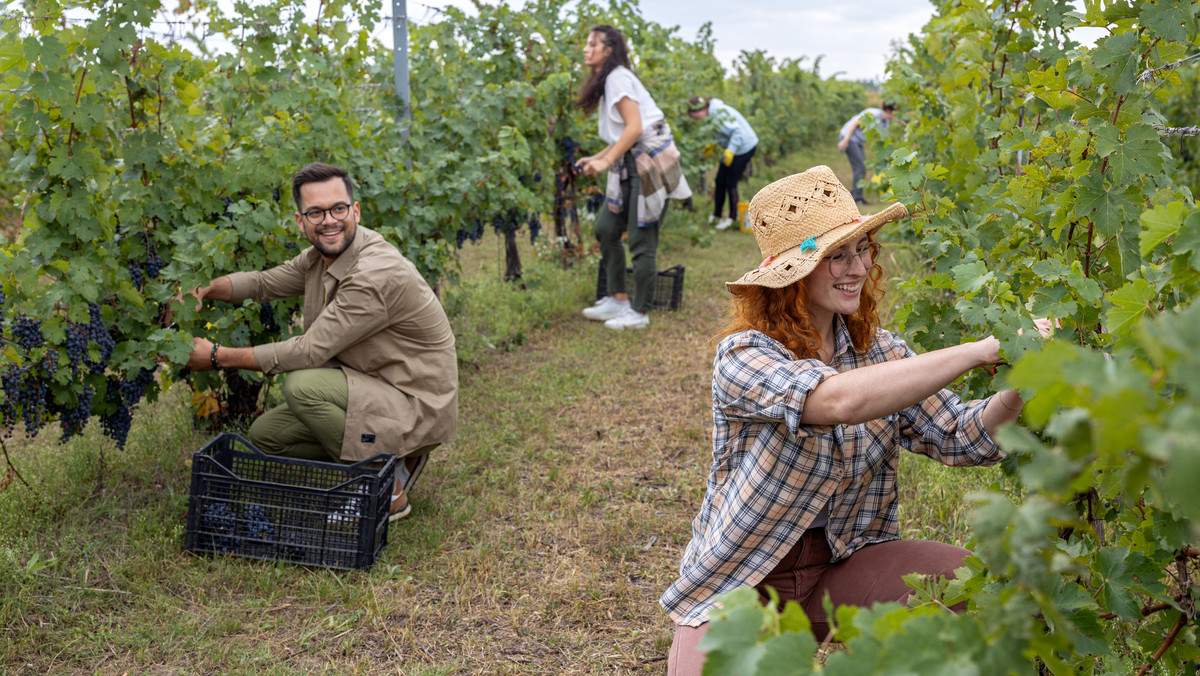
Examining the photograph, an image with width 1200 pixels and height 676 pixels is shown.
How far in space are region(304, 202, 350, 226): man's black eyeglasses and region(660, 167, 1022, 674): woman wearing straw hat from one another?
1.82 m

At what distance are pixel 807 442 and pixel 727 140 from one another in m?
8.84

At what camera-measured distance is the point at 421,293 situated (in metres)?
3.57

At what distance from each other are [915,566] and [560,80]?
475 centimetres

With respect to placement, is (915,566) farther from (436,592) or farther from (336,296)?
(336,296)

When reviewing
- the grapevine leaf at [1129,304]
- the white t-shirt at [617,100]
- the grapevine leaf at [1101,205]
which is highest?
the white t-shirt at [617,100]

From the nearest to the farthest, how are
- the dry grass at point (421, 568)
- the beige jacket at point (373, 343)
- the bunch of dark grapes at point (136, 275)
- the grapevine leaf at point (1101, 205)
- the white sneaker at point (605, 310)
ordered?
the grapevine leaf at point (1101, 205), the dry grass at point (421, 568), the beige jacket at point (373, 343), the bunch of dark grapes at point (136, 275), the white sneaker at point (605, 310)

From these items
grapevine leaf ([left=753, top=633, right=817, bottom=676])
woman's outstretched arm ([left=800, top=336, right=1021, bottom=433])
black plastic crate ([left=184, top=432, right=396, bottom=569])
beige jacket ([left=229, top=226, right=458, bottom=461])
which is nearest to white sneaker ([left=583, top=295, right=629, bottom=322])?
beige jacket ([left=229, top=226, right=458, bottom=461])

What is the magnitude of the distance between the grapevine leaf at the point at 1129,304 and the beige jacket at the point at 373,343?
2705mm

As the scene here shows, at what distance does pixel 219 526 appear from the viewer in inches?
131

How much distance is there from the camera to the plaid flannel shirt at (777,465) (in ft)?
6.72

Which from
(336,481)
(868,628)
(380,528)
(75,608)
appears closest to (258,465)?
(336,481)

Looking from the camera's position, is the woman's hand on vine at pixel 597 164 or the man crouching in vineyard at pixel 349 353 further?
the woman's hand on vine at pixel 597 164

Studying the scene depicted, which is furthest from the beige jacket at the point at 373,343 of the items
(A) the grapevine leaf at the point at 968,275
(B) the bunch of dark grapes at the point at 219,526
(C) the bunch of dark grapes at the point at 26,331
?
(A) the grapevine leaf at the point at 968,275

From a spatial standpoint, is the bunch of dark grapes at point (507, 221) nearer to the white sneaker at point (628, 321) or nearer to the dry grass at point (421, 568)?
the white sneaker at point (628, 321)
